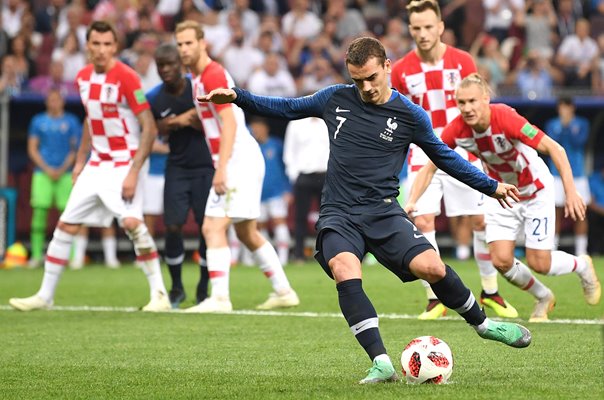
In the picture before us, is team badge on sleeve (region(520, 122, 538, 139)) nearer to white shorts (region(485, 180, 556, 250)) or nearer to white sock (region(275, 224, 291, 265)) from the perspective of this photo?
white shorts (region(485, 180, 556, 250))

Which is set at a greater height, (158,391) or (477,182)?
(477,182)

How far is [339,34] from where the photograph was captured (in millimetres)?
21281

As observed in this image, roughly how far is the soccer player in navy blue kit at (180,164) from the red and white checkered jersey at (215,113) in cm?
48

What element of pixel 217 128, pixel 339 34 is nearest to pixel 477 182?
pixel 217 128

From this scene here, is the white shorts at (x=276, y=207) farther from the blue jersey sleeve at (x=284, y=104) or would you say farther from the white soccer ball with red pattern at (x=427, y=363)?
the white soccer ball with red pattern at (x=427, y=363)

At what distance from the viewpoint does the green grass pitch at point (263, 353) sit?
6.19 meters

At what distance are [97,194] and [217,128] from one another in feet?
4.06

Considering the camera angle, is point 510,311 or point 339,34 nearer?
point 510,311

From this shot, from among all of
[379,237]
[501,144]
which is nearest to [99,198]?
[501,144]

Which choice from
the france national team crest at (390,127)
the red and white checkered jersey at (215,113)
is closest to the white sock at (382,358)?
the france national team crest at (390,127)

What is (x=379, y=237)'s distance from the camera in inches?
266

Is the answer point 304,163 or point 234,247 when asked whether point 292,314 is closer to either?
point 304,163

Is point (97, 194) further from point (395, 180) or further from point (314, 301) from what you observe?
point (395, 180)

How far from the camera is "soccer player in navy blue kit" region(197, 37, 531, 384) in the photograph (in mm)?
6656
